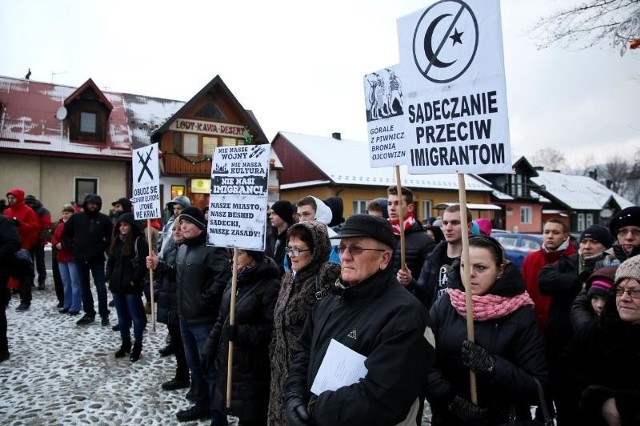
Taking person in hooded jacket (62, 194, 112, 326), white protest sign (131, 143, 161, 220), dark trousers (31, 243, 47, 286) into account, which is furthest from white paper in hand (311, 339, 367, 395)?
dark trousers (31, 243, 47, 286)

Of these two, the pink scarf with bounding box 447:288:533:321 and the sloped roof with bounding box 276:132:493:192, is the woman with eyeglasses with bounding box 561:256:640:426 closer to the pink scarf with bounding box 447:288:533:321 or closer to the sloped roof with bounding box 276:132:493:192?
the pink scarf with bounding box 447:288:533:321

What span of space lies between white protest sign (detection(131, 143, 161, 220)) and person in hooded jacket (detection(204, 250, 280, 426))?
2.50 metres

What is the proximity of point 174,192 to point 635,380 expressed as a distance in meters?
24.7

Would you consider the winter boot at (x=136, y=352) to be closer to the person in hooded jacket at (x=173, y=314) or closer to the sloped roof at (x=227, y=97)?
the person in hooded jacket at (x=173, y=314)

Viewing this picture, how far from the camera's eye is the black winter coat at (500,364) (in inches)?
91.2

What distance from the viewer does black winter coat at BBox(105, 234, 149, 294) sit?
5945 mm

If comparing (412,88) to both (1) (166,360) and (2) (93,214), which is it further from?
(2) (93,214)

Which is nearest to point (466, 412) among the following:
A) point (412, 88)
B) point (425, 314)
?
point (425, 314)

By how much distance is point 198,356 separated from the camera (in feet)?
15.3

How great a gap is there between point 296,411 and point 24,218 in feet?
30.7

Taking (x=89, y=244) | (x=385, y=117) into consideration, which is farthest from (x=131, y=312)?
(x=385, y=117)

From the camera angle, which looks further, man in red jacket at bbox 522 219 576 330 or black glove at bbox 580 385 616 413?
man in red jacket at bbox 522 219 576 330

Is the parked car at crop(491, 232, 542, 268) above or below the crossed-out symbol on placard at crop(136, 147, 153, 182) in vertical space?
below

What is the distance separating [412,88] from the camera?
288 cm
